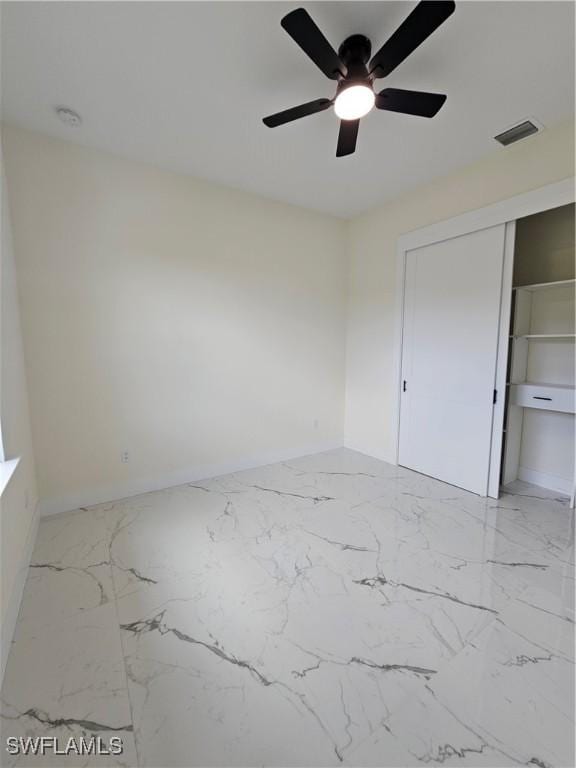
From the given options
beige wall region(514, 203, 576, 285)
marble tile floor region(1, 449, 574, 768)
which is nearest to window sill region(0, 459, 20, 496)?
marble tile floor region(1, 449, 574, 768)

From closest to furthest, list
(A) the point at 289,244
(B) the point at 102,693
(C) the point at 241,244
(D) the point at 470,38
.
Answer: (B) the point at 102,693 < (D) the point at 470,38 < (C) the point at 241,244 < (A) the point at 289,244

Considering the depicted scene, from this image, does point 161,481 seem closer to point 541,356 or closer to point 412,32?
point 412,32

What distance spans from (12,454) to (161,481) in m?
1.35

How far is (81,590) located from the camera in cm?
184

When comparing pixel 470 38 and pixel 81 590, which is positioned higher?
pixel 470 38

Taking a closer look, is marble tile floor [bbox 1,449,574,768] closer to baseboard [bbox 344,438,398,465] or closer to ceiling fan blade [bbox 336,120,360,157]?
baseboard [bbox 344,438,398,465]

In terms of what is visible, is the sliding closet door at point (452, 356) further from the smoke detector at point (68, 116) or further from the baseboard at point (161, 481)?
the smoke detector at point (68, 116)

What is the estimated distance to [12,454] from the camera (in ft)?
6.39

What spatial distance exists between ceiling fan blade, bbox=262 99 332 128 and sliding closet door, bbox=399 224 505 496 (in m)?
1.83

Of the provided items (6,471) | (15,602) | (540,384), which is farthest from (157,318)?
(540,384)

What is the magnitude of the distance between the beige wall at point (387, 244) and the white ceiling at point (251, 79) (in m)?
0.20

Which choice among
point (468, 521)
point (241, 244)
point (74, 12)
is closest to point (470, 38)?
point (74, 12)

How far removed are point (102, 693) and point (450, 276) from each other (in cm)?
361

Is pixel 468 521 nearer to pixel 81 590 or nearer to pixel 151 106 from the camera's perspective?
pixel 81 590
